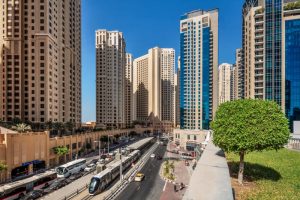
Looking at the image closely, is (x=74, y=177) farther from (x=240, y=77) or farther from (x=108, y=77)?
(x=108, y=77)

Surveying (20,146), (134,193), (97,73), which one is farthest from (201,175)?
(97,73)

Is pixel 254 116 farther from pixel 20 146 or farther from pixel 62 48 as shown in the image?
pixel 62 48

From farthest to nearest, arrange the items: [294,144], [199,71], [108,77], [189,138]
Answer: [108,77] < [199,71] < [189,138] < [294,144]

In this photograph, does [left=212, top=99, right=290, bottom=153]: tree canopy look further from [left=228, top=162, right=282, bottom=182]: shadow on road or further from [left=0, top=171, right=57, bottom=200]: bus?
[left=0, top=171, right=57, bottom=200]: bus

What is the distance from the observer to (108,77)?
552ft

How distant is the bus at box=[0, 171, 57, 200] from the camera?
35906mm

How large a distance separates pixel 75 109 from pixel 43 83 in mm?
27809

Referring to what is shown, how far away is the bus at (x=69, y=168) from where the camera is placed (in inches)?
2105

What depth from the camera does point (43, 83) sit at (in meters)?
91.8

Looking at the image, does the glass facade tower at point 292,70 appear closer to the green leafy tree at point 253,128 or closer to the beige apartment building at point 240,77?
the beige apartment building at point 240,77

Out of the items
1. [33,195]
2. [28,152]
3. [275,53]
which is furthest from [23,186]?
[275,53]

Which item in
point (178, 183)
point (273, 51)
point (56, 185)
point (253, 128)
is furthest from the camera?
point (273, 51)

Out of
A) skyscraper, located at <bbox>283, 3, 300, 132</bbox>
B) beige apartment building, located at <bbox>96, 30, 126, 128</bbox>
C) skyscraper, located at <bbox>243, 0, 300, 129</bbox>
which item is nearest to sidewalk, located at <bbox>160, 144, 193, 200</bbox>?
skyscraper, located at <bbox>243, 0, 300, 129</bbox>

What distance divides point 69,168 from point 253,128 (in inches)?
1677
